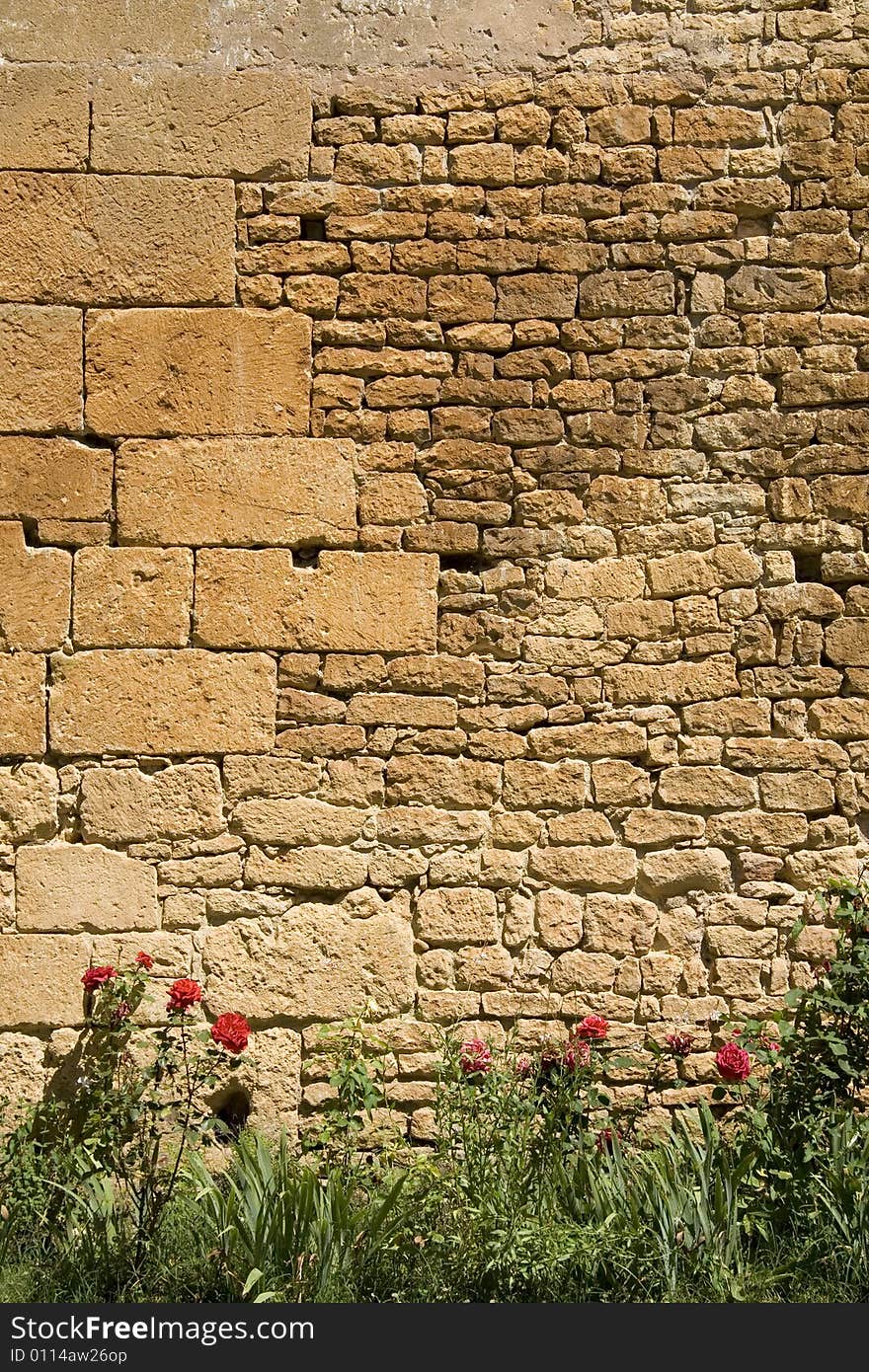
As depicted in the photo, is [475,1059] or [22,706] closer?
[475,1059]

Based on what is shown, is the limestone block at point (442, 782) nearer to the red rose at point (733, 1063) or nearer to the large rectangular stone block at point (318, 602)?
the large rectangular stone block at point (318, 602)

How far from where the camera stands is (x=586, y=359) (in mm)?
4191

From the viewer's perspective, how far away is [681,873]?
414 cm

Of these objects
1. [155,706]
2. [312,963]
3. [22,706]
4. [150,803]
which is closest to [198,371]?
[155,706]

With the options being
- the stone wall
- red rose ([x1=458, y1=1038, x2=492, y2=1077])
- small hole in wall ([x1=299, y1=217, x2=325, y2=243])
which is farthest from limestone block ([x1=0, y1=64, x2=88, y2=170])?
red rose ([x1=458, y1=1038, x2=492, y2=1077])

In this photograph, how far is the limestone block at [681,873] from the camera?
414 centimetres

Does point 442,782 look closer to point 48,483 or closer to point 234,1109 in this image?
point 234,1109

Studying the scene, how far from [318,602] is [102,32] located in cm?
214

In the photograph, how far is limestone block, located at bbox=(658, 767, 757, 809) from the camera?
416 cm

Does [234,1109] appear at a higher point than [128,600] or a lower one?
lower

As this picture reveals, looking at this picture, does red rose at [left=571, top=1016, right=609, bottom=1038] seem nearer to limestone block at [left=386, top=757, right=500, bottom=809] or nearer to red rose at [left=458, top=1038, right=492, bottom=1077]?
red rose at [left=458, top=1038, right=492, bottom=1077]

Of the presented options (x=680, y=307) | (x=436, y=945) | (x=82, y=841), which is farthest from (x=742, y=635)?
(x=82, y=841)

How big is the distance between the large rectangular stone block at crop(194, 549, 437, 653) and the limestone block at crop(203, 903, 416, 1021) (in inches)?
36.6

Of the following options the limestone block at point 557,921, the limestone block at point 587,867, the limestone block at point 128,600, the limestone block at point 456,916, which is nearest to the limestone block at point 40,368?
the limestone block at point 128,600
